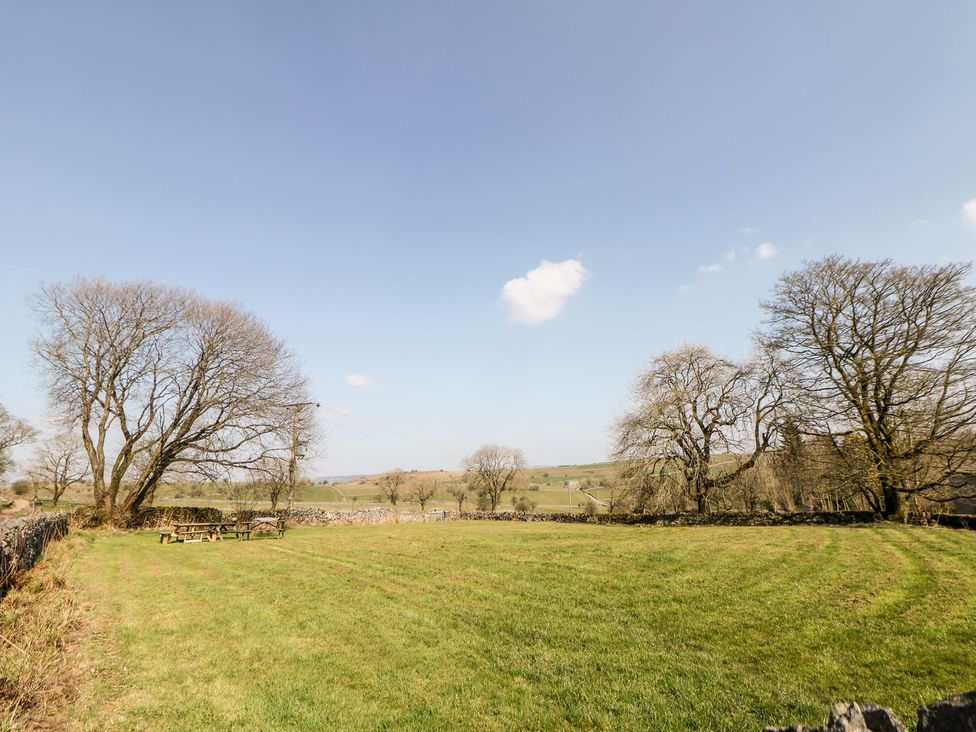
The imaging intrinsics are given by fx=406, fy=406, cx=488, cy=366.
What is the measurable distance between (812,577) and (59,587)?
18.3 meters

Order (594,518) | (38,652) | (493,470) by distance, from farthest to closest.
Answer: (493,470) < (594,518) < (38,652)

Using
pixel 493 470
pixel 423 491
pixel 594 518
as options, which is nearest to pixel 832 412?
pixel 594 518

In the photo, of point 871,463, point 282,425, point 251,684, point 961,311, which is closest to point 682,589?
point 251,684

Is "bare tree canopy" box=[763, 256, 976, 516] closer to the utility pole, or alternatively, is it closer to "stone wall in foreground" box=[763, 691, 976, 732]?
"stone wall in foreground" box=[763, 691, 976, 732]

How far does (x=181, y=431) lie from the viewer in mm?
28391

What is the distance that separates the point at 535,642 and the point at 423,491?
69.5 meters

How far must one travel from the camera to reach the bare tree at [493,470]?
67812mm

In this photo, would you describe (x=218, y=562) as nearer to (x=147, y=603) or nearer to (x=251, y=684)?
(x=147, y=603)

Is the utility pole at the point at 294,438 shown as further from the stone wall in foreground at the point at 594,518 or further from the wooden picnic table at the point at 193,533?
the wooden picnic table at the point at 193,533

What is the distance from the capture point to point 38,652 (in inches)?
233

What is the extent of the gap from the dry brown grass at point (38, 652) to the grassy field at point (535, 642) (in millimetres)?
313

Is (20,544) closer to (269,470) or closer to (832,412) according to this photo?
(269,470)

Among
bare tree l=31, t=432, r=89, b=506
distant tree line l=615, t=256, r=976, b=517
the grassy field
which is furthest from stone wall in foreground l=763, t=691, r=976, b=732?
bare tree l=31, t=432, r=89, b=506

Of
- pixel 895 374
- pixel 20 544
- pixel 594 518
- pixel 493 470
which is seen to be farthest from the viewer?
pixel 493 470
